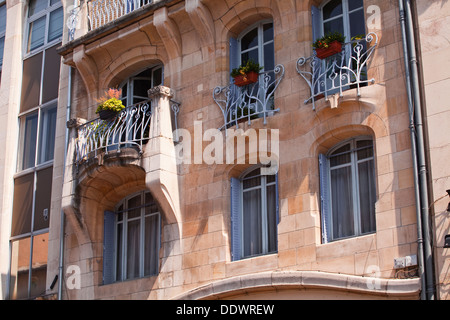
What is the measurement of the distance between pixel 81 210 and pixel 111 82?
3.18m

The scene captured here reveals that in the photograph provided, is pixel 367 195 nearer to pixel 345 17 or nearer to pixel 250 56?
pixel 345 17

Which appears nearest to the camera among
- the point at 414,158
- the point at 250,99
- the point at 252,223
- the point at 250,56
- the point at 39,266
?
the point at 414,158

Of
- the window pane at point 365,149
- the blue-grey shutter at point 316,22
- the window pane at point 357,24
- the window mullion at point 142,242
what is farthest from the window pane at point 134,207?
the window pane at point 357,24

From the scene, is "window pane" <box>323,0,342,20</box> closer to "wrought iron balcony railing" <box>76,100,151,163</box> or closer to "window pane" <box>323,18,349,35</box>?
"window pane" <box>323,18,349,35</box>

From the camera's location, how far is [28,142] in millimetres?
20516

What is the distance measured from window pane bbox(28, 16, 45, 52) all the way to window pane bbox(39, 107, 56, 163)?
211cm

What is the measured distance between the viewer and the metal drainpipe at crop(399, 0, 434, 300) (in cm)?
1222

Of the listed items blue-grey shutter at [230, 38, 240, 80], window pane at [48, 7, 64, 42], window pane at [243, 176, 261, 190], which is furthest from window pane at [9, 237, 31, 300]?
blue-grey shutter at [230, 38, 240, 80]

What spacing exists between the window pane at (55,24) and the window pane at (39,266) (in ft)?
17.1

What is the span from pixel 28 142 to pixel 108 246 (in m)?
4.55

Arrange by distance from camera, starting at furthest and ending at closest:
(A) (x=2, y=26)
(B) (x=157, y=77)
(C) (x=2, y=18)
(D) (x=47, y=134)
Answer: (C) (x=2, y=18) → (A) (x=2, y=26) → (D) (x=47, y=134) → (B) (x=157, y=77)

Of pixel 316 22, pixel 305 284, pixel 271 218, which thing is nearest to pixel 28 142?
pixel 271 218

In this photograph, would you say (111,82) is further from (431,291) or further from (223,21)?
(431,291)

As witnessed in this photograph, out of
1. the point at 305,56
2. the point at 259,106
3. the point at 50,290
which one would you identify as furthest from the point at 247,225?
the point at 50,290
